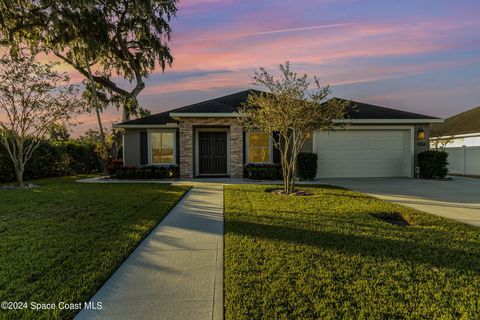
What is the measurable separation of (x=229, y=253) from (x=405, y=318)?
6.86ft

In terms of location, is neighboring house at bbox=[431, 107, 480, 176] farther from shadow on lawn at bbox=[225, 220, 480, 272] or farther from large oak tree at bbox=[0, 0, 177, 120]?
large oak tree at bbox=[0, 0, 177, 120]

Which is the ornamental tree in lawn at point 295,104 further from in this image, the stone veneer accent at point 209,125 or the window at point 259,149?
the window at point 259,149

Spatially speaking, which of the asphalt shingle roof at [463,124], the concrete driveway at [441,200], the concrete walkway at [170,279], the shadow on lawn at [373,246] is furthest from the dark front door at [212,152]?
the asphalt shingle roof at [463,124]

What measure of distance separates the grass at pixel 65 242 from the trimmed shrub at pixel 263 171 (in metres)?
5.17

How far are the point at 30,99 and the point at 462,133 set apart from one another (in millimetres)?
24297

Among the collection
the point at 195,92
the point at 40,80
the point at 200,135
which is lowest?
the point at 200,135

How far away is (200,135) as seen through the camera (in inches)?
555

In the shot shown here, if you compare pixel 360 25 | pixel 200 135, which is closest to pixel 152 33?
pixel 200 135

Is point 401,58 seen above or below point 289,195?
above

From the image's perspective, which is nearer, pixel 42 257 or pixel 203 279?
pixel 203 279

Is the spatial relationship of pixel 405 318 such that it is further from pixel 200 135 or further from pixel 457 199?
pixel 200 135

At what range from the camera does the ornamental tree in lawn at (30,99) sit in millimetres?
10578

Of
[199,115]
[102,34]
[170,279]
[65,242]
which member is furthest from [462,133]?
[102,34]

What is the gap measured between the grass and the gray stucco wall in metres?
6.37
